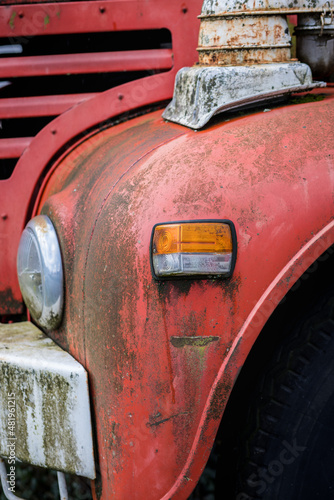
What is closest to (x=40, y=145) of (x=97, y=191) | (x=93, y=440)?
(x=97, y=191)

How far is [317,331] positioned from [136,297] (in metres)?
0.41

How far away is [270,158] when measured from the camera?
3.92ft

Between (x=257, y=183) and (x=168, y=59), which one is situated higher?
(x=168, y=59)

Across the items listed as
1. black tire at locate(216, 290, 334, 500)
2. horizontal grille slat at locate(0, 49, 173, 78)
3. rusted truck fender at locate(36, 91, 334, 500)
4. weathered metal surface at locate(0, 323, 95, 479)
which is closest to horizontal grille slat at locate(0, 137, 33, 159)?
horizontal grille slat at locate(0, 49, 173, 78)

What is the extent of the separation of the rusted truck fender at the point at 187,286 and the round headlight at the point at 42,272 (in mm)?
81

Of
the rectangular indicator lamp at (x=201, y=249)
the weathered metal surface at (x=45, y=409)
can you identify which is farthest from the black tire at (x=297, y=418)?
the weathered metal surface at (x=45, y=409)

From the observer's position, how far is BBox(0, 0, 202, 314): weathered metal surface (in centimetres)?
165

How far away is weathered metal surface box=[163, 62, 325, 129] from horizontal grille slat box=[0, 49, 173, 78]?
0.30 m

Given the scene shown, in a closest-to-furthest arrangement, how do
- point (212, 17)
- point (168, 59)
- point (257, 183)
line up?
point (257, 183)
point (212, 17)
point (168, 59)

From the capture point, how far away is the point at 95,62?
1.67 metres

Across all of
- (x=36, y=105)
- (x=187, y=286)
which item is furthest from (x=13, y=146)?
(x=187, y=286)

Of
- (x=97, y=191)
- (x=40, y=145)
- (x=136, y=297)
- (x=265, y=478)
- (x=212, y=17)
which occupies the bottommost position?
(x=265, y=478)

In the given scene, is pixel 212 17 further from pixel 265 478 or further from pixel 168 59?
pixel 265 478

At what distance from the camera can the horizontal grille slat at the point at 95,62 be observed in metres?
1.67
